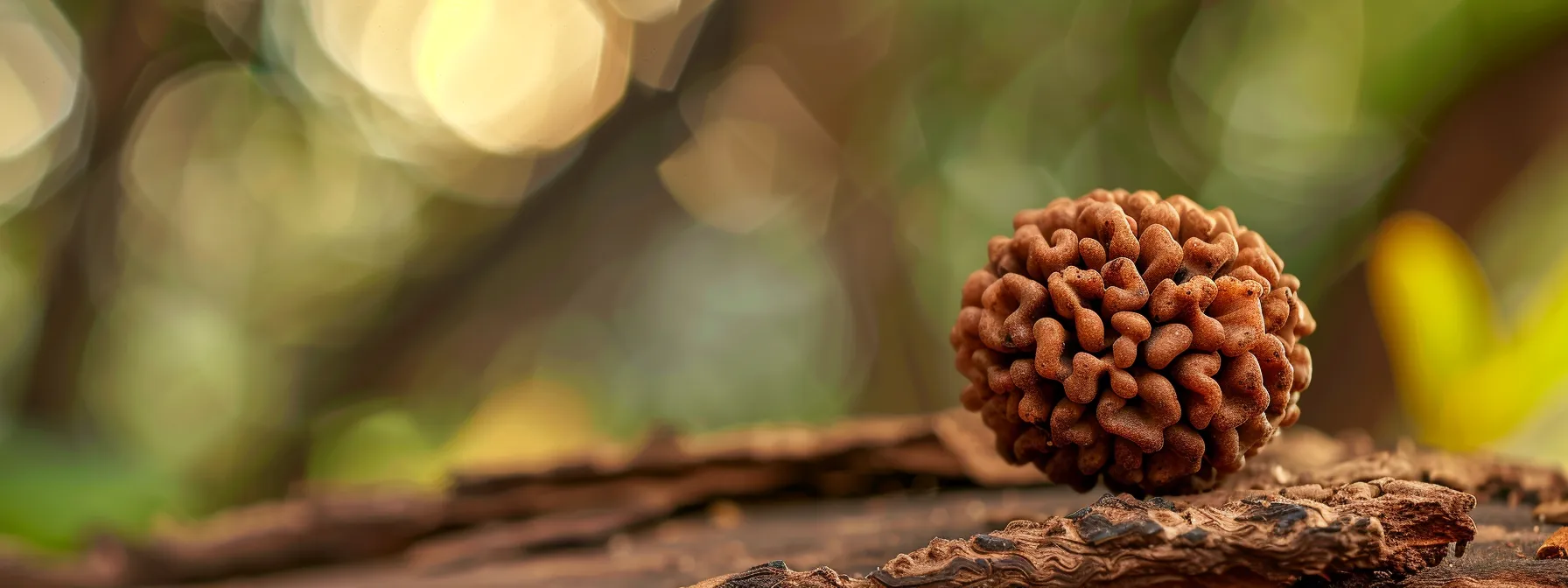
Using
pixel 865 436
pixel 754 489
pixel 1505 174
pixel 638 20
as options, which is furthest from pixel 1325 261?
pixel 638 20

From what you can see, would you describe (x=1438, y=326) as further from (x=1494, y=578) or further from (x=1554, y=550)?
(x=1494, y=578)

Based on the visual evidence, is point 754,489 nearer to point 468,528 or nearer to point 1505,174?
point 468,528

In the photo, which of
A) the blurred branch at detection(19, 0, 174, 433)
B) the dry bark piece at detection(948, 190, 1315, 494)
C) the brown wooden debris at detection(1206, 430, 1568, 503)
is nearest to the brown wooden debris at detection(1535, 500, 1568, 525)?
the brown wooden debris at detection(1206, 430, 1568, 503)

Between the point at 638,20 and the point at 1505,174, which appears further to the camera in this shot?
the point at 638,20

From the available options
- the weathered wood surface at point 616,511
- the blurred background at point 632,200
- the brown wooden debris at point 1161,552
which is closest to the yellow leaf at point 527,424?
the blurred background at point 632,200

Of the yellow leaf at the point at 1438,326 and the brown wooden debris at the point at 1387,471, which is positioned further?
the yellow leaf at the point at 1438,326

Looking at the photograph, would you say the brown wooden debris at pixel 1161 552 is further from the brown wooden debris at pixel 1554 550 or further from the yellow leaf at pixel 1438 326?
the yellow leaf at pixel 1438 326

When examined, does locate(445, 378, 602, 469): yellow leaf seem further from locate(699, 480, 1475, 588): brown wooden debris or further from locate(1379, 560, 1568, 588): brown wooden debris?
locate(1379, 560, 1568, 588): brown wooden debris
